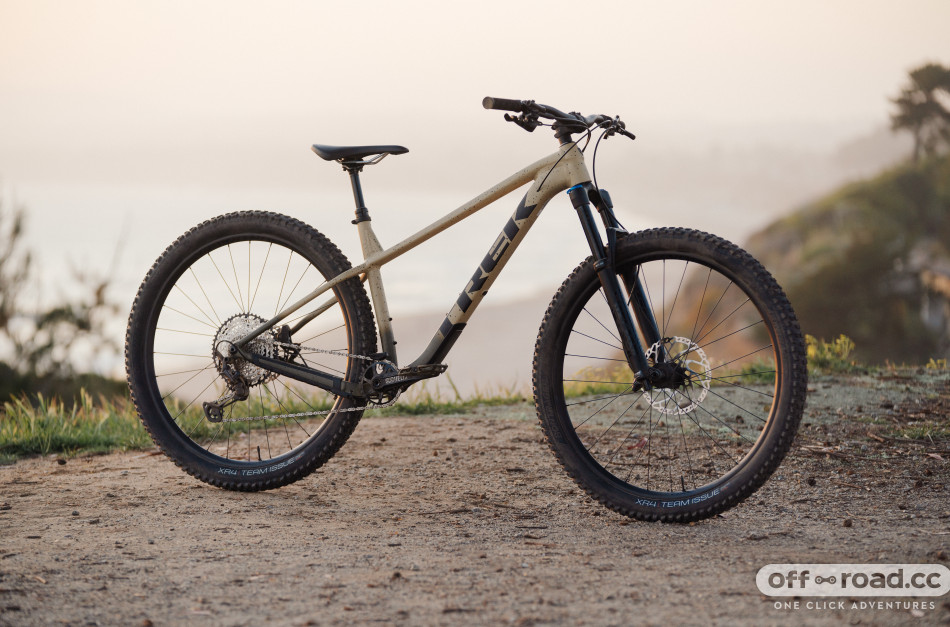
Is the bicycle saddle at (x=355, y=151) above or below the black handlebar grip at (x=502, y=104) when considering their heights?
below

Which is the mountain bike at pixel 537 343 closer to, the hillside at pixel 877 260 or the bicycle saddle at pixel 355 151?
the bicycle saddle at pixel 355 151

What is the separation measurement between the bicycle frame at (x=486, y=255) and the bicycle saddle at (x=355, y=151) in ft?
0.98

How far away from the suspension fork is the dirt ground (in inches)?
26.0

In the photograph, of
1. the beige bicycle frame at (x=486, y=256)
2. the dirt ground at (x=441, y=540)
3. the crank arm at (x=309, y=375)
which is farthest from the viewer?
the crank arm at (x=309, y=375)

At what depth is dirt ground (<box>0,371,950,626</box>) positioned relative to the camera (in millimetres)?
2572

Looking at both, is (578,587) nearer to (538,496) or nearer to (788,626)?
(788,626)

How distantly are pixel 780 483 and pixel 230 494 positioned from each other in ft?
8.15

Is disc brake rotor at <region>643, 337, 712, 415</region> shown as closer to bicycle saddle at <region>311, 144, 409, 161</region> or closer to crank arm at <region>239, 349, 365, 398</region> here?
crank arm at <region>239, 349, 365, 398</region>

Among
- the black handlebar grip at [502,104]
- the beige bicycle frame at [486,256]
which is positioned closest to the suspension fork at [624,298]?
the beige bicycle frame at [486,256]

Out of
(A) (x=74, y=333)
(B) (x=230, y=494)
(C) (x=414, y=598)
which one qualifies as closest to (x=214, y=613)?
(C) (x=414, y=598)

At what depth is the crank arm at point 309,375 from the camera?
390 cm

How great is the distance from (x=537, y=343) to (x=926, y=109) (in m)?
11.0

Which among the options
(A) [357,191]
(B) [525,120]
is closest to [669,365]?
(B) [525,120]

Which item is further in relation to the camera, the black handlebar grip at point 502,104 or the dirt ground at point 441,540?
the black handlebar grip at point 502,104
